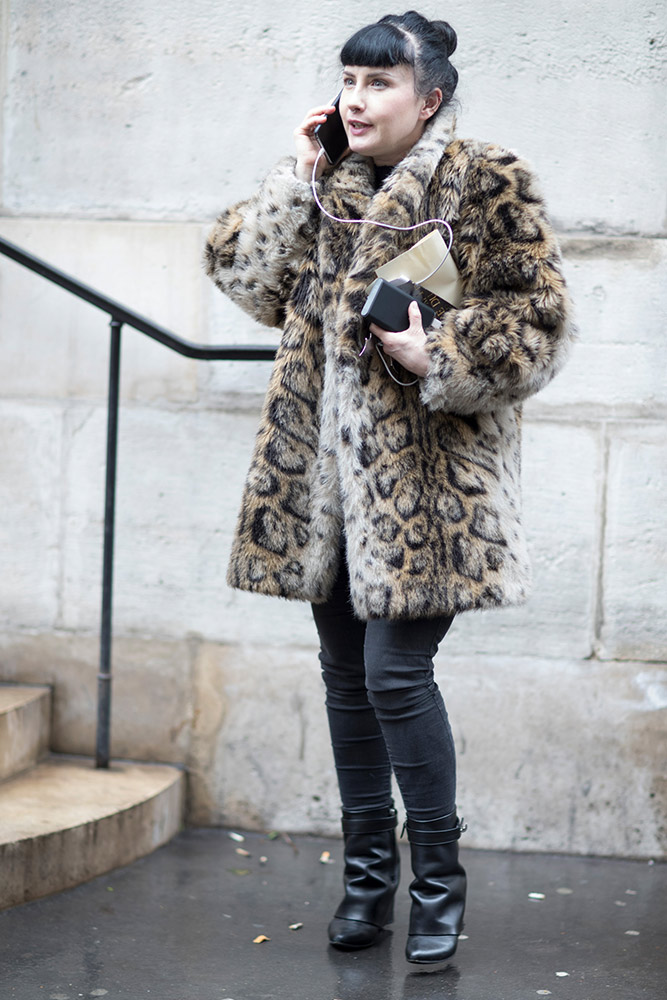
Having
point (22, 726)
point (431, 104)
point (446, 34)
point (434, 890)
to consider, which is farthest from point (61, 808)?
point (446, 34)

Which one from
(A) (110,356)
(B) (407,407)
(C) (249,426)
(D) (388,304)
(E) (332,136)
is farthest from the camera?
(C) (249,426)

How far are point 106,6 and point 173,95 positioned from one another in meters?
0.34

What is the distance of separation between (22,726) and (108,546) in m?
0.59

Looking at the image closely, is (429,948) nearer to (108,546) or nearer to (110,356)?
(108,546)

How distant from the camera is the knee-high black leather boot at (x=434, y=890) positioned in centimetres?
228

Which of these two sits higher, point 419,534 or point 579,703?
point 419,534

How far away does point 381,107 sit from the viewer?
7.21 ft

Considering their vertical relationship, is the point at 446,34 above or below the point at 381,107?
above

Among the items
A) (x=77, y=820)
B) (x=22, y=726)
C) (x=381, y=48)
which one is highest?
(x=381, y=48)

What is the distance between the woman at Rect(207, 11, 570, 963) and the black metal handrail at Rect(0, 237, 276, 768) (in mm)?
745

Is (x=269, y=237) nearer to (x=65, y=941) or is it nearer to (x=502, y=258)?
(x=502, y=258)

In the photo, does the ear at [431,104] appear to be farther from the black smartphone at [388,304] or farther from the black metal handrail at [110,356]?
the black metal handrail at [110,356]

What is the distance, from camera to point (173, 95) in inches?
129

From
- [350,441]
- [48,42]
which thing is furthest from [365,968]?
[48,42]
